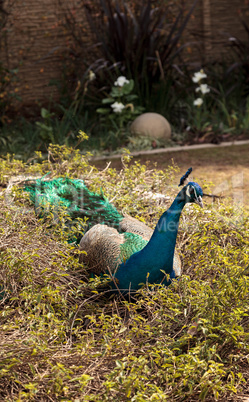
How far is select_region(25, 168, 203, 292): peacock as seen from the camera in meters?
2.56

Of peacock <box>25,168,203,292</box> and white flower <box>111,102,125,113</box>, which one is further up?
peacock <box>25,168,203,292</box>

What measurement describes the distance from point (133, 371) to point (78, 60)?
6.38 meters

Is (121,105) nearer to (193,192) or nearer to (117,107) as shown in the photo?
(117,107)

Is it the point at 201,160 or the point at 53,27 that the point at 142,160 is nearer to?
the point at 201,160

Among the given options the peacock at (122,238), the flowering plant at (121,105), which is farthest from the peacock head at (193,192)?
the flowering plant at (121,105)

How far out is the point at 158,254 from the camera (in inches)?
101

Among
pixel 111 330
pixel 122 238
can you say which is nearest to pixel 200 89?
pixel 122 238

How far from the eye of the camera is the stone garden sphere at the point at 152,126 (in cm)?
668

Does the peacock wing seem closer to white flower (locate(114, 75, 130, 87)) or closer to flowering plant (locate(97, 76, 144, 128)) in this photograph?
flowering plant (locate(97, 76, 144, 128))

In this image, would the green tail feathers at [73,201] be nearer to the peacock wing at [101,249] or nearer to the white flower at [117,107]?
the peacock wing at [101,249]

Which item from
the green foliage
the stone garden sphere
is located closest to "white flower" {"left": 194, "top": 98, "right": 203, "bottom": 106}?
the stone garden sphere

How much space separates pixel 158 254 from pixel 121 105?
450 cm

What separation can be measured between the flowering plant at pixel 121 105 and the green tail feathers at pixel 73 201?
11.2ft

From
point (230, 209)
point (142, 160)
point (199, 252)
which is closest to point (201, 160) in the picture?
point (142, 160)
